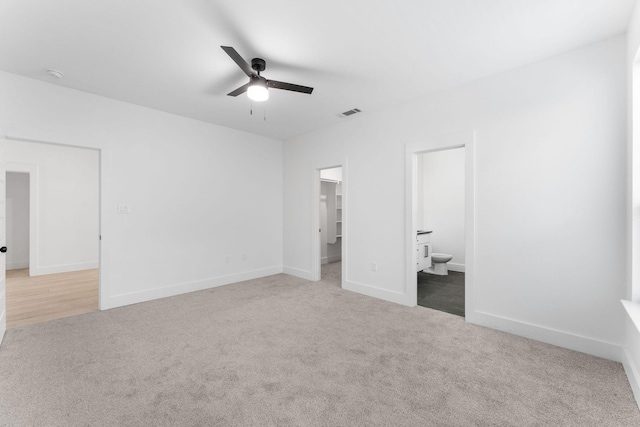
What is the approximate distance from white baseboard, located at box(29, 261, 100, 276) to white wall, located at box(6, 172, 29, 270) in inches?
43.0

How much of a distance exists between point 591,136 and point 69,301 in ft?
20.8

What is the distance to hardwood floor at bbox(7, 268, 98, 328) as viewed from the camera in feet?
11.0

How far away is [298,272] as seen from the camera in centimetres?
523

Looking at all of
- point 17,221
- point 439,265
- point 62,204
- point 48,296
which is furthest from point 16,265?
point 439,265

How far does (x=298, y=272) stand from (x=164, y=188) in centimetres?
266

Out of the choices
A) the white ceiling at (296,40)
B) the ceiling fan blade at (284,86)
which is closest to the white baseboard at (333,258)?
the white ceiling at (296,40)

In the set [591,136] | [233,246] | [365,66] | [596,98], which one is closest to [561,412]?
[591,136]

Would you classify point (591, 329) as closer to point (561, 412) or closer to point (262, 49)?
point (561, 412)

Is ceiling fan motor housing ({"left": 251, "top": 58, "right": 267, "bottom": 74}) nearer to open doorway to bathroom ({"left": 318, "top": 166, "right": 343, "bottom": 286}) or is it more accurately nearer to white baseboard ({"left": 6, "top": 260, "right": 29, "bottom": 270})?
open doorway to bathroom ({"left": 318, "top": 166, "right": 343, "bottom": 286})

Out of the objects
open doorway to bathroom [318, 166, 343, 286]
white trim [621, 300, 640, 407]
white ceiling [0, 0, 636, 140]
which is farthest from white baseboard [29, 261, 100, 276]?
white trim [621, 300, 640, 407]

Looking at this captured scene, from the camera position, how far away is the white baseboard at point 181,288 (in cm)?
363

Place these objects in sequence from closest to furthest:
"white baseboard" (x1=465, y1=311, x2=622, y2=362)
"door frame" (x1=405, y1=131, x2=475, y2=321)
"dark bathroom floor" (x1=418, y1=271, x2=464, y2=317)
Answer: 1. "white baseboard" (x1=465, y1=311, x2=622, y2=362)
2. "door frame" (x1=405, y1=131, x2=475, y2=321)
3. "dark bathroom floor" (x1=418, y1=271, x2=464, y2=317)

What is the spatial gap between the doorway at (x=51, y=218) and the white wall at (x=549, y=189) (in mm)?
5718

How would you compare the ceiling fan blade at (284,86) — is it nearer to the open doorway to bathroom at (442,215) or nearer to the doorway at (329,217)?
the open doorway to bathroom at (442,215)
